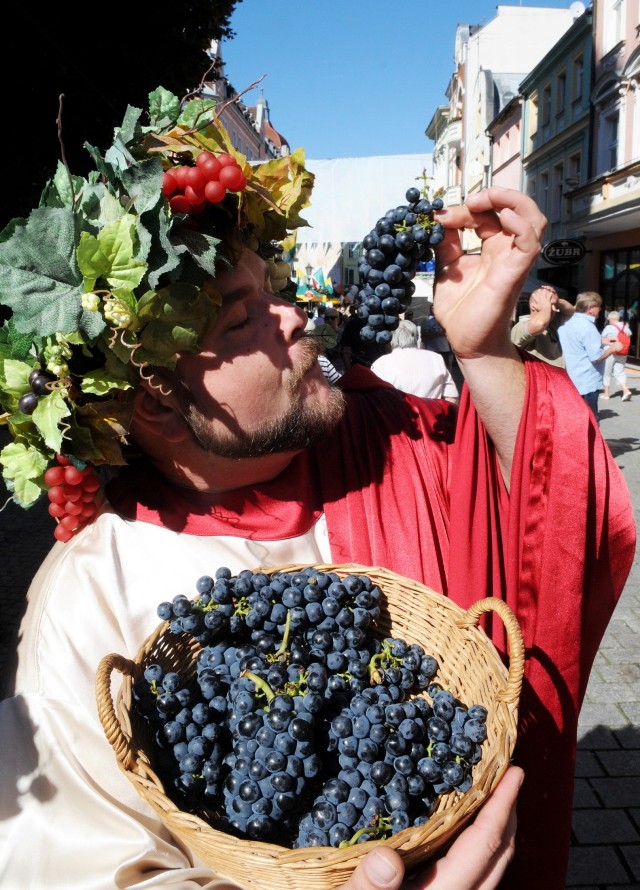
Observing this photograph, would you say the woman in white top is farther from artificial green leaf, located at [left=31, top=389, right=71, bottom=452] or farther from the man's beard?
artificial green leaf, located at [left=31, top=389, right=71, bottom=452]

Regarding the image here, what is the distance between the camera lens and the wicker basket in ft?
3.33

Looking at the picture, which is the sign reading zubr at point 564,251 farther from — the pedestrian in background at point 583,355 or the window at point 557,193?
the window at point 557,193

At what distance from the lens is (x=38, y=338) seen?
4.70ft

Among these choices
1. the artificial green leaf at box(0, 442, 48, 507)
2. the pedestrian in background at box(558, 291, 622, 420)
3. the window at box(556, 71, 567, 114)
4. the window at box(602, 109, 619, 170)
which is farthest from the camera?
the window at box(556, 71, 567, 114)

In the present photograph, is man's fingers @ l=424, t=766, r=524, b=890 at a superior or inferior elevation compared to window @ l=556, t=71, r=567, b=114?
inferior

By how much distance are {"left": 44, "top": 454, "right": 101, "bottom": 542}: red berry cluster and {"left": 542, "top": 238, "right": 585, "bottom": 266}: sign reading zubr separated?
12644mm

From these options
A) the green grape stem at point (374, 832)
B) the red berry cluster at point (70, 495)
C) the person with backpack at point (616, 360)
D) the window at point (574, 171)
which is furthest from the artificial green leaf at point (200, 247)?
the window at point (574, 171)

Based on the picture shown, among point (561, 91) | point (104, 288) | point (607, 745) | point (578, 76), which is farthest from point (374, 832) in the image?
point (561, 91)

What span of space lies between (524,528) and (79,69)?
592 centimetres

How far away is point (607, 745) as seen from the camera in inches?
131

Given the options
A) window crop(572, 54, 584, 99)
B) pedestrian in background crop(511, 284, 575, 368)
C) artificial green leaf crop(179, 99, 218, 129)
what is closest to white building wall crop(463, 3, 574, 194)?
window crop(572, 54, 584, 99)

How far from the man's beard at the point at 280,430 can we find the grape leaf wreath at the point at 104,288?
18 cm

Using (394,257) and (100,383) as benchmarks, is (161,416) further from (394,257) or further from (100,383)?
(394,257)

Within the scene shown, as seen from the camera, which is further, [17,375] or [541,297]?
[541,297]
